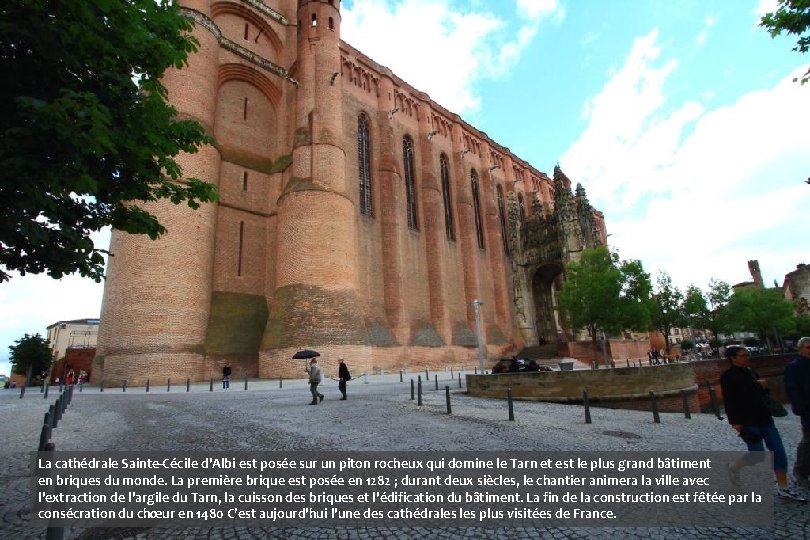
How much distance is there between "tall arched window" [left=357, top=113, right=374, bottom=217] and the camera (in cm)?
2927

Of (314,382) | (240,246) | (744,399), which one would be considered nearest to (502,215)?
(240,246)

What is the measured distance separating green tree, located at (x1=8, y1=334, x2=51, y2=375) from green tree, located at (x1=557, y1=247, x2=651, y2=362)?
4210 cm

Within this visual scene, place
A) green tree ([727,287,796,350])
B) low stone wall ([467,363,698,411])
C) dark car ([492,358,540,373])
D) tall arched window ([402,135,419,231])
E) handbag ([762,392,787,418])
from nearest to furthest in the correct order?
handbag ([762,392,787,418]) < low stone wall ([467,363,698,411]) < dark car ([492,358,540,373]) < tall arched window ([402,135,419,231]) < green tree ([727,287,796,350])

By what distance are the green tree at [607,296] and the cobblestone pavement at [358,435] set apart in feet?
49.7

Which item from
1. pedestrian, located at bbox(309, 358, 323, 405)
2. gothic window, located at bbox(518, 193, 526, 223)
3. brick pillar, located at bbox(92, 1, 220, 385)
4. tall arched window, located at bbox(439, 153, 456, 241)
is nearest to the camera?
pedestrian, located at bbox(309, 358, 323, 405)

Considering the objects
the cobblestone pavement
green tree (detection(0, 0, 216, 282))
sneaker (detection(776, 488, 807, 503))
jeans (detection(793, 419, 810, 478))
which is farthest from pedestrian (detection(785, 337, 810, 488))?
green tree (detection(0, 0, 216, 282))

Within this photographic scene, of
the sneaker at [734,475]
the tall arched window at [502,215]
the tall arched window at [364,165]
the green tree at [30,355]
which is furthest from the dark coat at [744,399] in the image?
the green tree at [30,355]

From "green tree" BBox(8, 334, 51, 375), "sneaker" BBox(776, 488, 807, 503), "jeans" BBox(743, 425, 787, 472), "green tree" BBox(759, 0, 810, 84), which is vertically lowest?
"sneaker" BBox(776, 488, 807, 503)

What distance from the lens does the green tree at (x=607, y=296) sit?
2444 cm

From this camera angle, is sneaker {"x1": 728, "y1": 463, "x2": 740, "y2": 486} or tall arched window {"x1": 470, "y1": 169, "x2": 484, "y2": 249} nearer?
sneaker {"x1": 728, "y1": 463, "x2": 740, "y2": 486}

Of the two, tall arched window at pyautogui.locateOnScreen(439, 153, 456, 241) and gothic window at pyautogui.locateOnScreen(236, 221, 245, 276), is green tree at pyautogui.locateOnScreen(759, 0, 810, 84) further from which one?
tall arched window at pyautogui.locateOnScreen(439, 153, 456, 241)

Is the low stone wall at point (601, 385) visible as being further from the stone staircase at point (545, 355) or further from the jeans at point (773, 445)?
the stone staircase at point (545, 355)

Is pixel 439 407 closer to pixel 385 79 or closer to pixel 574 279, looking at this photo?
pixel 574 279

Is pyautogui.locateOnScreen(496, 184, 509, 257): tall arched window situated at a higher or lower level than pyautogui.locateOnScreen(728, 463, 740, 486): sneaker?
higher
